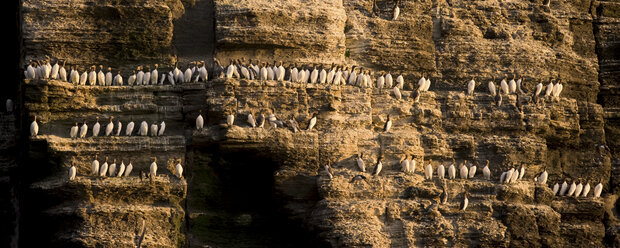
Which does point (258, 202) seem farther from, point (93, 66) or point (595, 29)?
point (595, 29)

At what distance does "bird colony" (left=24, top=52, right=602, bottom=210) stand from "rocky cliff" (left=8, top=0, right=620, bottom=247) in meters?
0.24

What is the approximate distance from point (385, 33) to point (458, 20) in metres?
2.47

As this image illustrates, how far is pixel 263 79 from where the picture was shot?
117 ft

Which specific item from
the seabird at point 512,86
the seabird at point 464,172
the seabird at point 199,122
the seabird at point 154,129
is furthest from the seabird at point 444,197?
the seabird at point 154,129

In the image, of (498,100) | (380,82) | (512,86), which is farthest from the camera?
(512,86)

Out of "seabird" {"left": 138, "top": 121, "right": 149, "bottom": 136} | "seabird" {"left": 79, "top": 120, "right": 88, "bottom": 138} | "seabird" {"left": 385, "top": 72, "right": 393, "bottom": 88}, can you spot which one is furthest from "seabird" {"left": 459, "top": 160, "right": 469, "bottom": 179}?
"seabird" {"left": 79, "top": 120, "right": 88, "bottom": 138}

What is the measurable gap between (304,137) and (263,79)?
204cm

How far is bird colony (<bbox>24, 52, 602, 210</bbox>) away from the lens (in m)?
35.0

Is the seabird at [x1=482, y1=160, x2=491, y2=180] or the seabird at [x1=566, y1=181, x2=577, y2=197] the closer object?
the seabird at [x1=482, y1=160, x2=491, y2=180]

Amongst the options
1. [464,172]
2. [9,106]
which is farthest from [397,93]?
[9,106]

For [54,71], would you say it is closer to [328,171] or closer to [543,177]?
[328,171]

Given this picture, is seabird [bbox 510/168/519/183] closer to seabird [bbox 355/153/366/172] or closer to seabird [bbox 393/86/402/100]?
seabird [bbox 393/86/402/100]

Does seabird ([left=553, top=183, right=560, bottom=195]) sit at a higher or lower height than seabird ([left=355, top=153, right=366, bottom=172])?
lower

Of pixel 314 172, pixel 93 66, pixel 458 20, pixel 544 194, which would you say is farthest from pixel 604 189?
pixel 93 66
